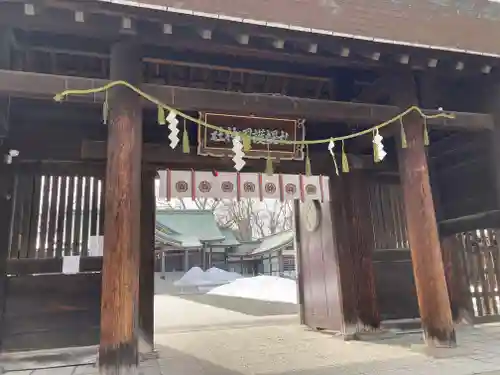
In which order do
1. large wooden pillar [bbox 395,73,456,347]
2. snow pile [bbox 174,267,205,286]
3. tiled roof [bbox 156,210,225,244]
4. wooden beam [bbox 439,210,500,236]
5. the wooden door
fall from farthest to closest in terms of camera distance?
tiled roof [bbox 156,210,225,244]
snow pile [bbox 174,267,205,286]
the wooden door
wooden beam [bbox 439,210,500,236]
large wooden pillar [bbox 395,73,456,347]

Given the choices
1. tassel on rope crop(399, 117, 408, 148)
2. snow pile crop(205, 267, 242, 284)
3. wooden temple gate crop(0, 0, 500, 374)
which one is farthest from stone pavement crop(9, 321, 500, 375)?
snow pile crop(205, 267, 242, 284)

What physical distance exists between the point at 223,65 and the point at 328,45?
1.69 m

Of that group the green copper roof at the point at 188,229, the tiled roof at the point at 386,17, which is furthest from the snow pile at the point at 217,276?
the tiled roof at the point at 386,17

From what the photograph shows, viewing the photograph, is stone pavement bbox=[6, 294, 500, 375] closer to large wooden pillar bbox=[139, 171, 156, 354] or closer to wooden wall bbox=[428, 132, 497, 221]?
large wooden pillar bbox=[139, 171, 156, 354]

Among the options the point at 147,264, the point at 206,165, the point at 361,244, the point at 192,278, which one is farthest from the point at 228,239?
the point at 147,264

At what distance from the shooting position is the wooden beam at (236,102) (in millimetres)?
4348

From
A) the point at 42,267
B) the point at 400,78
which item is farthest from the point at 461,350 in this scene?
the point at 42,267

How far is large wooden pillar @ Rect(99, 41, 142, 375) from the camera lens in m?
3.99

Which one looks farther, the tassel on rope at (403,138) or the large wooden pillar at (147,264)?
the large wooden pillar at (147,264)

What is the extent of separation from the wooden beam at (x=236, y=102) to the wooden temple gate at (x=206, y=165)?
0.02m

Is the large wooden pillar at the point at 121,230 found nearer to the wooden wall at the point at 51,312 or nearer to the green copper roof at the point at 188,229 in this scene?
the wooden wall at the point at 51,312

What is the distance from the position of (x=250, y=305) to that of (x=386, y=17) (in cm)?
1296

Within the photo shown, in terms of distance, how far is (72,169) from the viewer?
21.1ft

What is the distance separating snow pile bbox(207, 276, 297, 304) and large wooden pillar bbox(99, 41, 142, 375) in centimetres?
1416
